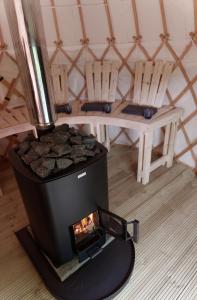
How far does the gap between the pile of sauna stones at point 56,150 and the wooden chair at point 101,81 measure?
1048 millimetres

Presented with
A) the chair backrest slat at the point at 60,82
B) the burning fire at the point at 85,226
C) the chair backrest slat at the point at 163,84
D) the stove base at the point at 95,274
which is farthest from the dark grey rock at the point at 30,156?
the chair backrest slat at the point at 163,84

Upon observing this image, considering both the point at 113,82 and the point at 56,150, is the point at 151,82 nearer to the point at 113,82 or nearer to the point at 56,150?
the point at 113,82

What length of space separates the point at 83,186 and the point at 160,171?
1331mm

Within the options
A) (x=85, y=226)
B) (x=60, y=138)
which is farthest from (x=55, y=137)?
(x=85, y=226)

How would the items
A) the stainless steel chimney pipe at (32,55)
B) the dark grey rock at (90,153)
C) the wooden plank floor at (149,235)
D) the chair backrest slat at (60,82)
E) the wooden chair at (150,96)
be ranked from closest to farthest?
the stainless steel chimney pipe at (32,55) → the dark grey rock at (90,153) → the wooden plank floor at (149,235) → the wooden chair at (150,96) → the chair backrest slat at (60,82)

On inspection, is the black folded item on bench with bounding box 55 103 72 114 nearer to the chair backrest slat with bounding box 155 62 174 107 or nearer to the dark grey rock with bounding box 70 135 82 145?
the chair backrest slat with bounding box 155 62 174 107

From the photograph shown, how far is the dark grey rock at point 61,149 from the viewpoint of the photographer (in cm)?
123

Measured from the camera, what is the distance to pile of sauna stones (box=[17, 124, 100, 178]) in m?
1.17

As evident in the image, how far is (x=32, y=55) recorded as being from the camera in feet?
3.66

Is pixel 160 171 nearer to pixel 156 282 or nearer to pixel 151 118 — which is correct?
pixel 151 118

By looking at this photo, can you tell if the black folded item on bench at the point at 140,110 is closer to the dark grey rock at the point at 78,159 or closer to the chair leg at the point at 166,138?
the chair leg at the point at 166,138

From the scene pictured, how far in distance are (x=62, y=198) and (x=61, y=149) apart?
258mm

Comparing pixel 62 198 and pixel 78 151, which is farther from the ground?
pixel 78 151

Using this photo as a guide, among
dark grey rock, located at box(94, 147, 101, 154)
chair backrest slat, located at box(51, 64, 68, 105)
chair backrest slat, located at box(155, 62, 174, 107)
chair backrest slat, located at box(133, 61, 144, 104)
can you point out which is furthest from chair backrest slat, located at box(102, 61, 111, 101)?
dark grey rock, located at box(94, 147, 101, 154)
